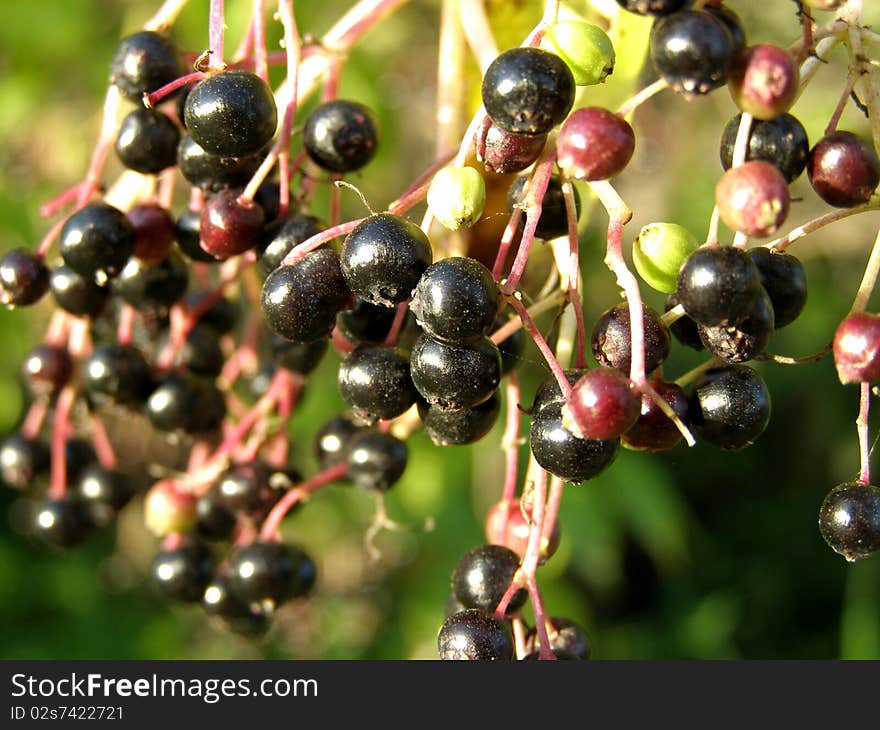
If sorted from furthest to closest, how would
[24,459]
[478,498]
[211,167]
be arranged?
[478,498]
[24,459]
[211,167]

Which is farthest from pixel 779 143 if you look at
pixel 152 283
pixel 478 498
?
pixel 478 498

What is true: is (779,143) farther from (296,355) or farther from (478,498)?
(478,498)

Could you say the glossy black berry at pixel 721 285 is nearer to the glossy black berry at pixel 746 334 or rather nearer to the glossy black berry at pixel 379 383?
the glossy black berry at pixel 746 334

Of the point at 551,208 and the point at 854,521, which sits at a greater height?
the point at 551,208

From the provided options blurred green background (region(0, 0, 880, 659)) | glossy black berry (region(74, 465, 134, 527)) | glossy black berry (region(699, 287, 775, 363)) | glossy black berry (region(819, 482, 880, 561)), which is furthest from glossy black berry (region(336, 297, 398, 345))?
blurred green background (region(0, 0, 880, 659))

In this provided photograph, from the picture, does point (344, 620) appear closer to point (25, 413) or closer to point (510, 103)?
point (25, 413)

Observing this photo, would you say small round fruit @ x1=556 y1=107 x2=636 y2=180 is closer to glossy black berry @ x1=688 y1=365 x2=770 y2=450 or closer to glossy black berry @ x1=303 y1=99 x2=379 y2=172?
glossy black berry @ x1=688 y1=365 x2=770 y2=450

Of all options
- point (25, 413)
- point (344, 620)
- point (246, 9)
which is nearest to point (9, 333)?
point (25, 413)
